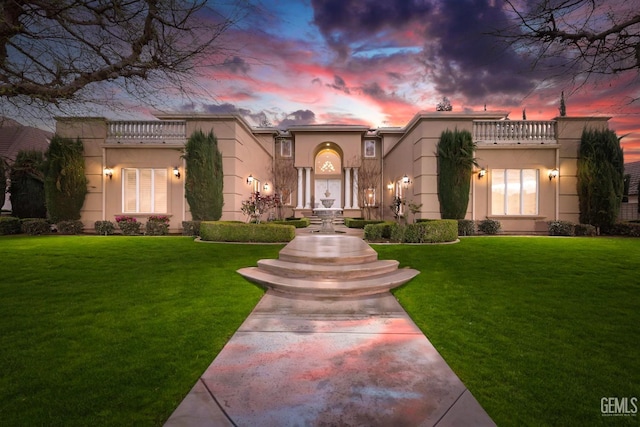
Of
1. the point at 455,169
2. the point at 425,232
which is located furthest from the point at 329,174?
the point at 425,232

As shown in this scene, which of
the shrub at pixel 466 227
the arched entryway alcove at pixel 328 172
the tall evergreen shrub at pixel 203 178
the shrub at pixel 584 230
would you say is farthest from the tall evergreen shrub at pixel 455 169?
the arched entryway alcove at pixel 328 172

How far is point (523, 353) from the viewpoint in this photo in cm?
287

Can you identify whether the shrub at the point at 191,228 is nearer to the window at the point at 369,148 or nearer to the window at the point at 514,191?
the window at the point at 514,191

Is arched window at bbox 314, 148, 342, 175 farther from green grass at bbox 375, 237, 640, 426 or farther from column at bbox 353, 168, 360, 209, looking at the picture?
green grass at bbox 375, 237, 640, 426

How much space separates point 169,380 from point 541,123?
17260 millimetres

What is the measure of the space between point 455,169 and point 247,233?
9179mm

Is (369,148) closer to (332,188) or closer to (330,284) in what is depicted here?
(332,188)

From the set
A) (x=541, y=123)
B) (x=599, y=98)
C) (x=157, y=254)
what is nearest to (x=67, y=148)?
(x=157, y=254)

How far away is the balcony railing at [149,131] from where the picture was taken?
1419cm

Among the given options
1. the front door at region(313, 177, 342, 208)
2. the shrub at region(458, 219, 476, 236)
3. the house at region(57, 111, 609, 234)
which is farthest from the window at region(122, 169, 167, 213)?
the shrub at region(458, 219, 476, 236)

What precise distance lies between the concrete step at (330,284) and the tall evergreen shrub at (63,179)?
12.6m

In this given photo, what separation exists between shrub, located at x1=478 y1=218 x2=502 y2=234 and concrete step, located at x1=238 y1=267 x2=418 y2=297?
9.27 m

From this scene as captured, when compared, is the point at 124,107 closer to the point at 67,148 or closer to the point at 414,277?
the point at 414,277

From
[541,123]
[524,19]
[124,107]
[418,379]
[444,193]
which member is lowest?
[418,379]
